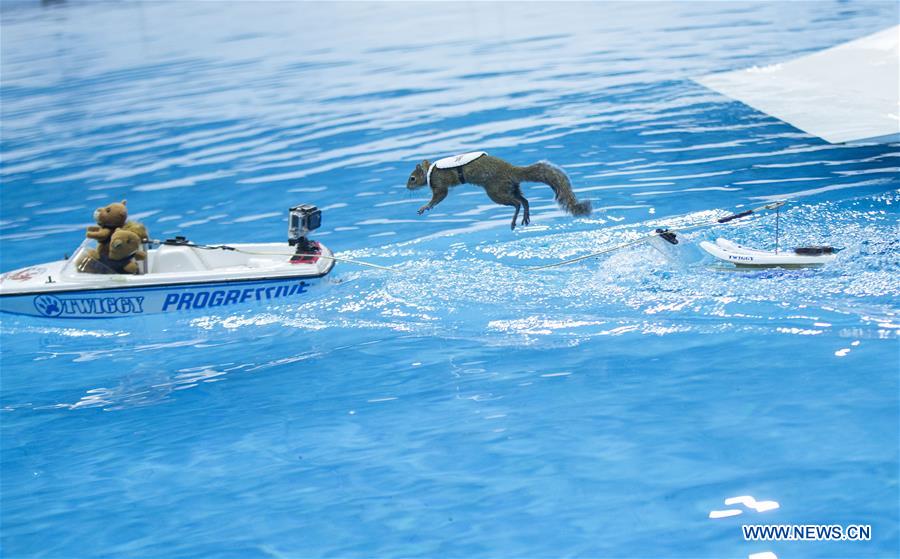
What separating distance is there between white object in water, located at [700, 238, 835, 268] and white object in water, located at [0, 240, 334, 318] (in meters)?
3.90

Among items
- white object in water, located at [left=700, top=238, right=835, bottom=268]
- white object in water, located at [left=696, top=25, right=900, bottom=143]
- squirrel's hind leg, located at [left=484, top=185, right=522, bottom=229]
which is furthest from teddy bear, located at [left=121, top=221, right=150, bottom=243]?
white object in water, located at [left=696, top=25, right=900, bottom=143]

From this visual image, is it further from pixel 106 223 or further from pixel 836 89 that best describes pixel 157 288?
pixel 836 89

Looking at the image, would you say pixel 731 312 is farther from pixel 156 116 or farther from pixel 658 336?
pixel 156 116

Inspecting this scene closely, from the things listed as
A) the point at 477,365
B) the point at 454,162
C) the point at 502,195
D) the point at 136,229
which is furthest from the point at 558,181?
the point at 136,229

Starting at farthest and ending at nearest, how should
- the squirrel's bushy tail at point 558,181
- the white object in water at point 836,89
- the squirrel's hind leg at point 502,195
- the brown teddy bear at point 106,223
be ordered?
the white object in water at point 836,89 → the brown teddy bear at point 106,223 → the squirrel's hind leg at point 502,195 → the squirrel's bushy tail at point 558,181

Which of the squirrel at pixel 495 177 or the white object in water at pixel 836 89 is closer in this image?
the squirrel at pixel 495 177

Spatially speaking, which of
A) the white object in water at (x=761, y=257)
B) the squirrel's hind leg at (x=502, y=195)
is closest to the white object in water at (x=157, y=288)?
the squirrel's hind leg at (x=502, y=195)

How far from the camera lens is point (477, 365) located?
8.88 m

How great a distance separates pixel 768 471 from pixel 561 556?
1.64 metres

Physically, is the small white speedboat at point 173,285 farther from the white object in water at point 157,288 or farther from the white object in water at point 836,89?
the white object in water at point 836,89

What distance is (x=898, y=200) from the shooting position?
11.7 meters

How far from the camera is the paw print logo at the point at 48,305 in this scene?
10.2m

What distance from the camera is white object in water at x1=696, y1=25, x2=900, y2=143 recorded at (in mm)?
15406

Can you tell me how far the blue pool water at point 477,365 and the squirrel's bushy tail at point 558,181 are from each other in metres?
1.53
